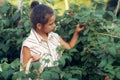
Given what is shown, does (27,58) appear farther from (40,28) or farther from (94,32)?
(94,32)

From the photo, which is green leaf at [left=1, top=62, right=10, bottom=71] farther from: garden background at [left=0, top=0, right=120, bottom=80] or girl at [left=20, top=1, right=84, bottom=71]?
girl at [left=20, top=1, right=84, bottom=71]

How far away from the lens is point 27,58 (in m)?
2.63

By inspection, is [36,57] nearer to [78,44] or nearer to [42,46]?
[42,46]

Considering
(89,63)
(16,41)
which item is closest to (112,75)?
(89,63)

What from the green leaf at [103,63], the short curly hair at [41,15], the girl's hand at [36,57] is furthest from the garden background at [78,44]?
the short curly hair at [41,15]

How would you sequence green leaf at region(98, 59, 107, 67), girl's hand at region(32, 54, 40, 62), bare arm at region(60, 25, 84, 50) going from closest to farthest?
green leaf at region(98, 59, 107, 67) → girl's hand at region(32, 54, 40, 62) → bare arm at region(60, 25, 84, 50)

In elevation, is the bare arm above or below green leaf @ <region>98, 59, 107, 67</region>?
above

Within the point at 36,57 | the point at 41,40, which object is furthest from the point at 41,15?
the point at 36,57

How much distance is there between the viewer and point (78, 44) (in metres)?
2.88

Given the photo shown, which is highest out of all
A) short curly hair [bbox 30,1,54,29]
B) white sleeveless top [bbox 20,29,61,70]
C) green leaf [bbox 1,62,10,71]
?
short curly hair [bbox 30,1,54,29]

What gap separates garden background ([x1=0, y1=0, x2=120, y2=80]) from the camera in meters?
2.45

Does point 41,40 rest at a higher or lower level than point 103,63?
higher

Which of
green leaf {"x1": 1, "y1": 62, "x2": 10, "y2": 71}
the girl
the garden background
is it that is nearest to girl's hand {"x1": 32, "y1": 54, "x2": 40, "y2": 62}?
the girl

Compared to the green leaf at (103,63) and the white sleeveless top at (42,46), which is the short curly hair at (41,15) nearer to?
the white sleeveless top at (42,46)
